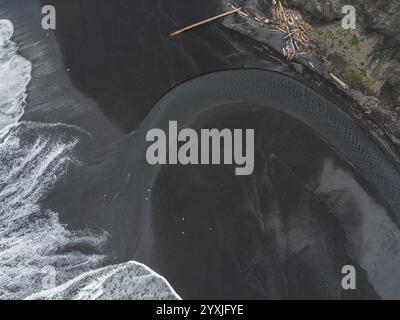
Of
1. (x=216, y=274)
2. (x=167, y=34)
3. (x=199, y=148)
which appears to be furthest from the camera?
(x=167, y=34)

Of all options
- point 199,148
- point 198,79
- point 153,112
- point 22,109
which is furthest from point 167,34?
point 22,109

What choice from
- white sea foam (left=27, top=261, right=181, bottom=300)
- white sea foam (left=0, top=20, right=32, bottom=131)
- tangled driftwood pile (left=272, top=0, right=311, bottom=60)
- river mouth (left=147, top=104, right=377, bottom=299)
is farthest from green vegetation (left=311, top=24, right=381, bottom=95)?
white sea foam (left=0, top=20, right=32, bottom=131)

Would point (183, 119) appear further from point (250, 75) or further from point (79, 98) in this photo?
point (79, 98)

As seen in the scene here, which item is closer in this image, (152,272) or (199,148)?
(152,272)

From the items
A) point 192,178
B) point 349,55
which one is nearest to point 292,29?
point 349,55

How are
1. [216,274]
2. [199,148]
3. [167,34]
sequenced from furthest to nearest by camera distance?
1. [167,34]
2. [199,148]
3. [216,274]

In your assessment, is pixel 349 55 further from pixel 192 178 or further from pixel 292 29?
pixel 192 178

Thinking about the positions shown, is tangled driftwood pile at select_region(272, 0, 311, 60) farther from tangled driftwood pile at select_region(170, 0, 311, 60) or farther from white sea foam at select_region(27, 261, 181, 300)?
white sea foam at select_region(27, 261, 181, 300)
